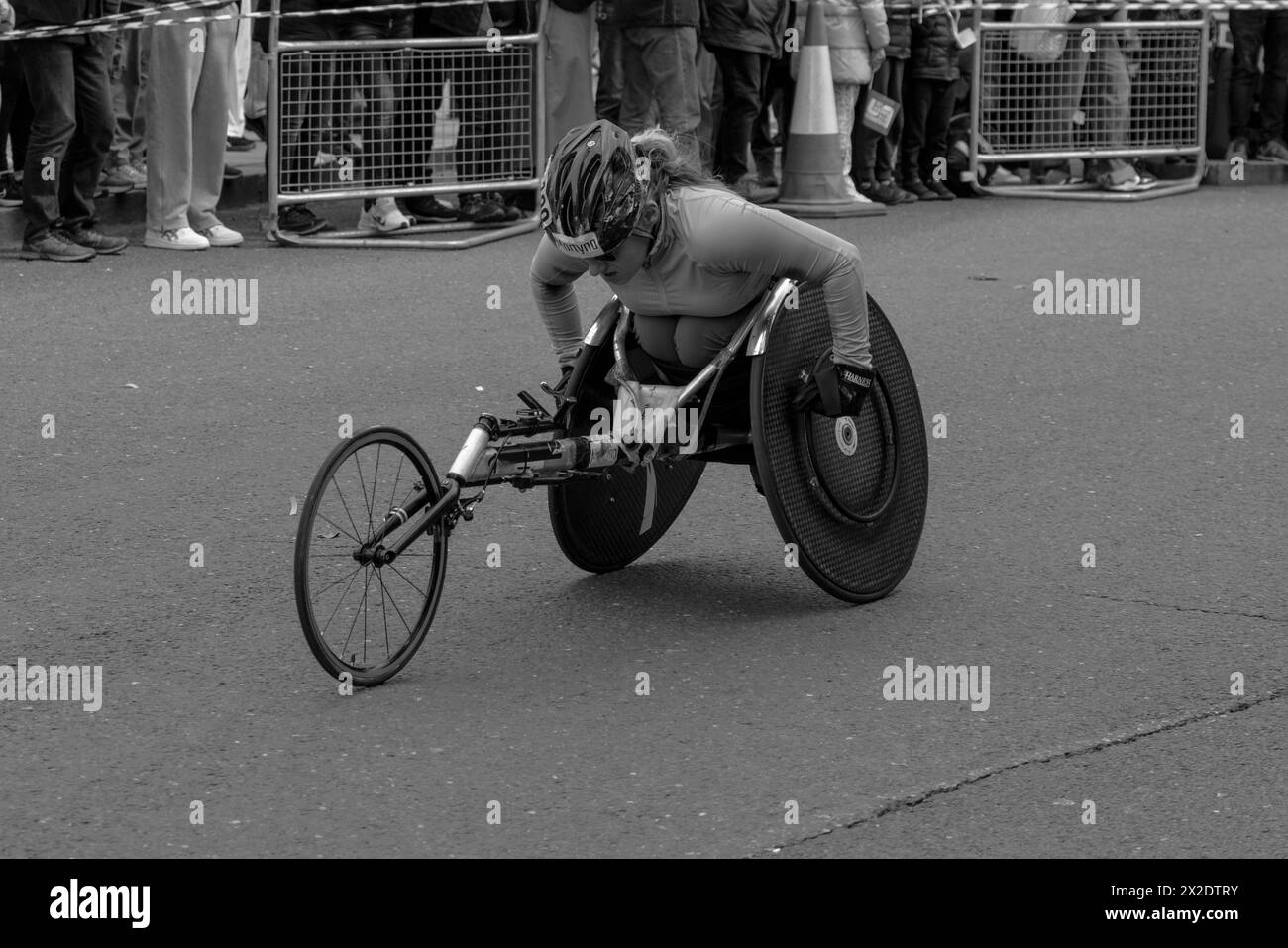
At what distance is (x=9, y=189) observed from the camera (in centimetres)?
1145

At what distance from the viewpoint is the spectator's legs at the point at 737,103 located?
12.9 m

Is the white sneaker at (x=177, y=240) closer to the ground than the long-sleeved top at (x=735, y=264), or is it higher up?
closer to the ground

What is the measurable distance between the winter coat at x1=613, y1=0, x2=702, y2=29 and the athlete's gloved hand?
7071 millimetres

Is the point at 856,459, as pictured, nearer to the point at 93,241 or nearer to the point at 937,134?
the point at 93,241

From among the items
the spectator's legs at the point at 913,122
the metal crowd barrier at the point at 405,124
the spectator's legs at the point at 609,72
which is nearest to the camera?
the metal crowd barrier at the point at 405,124

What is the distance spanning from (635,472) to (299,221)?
6296mm

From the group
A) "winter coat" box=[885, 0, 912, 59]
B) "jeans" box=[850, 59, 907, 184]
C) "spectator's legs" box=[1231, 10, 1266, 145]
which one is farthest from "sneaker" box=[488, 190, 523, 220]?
"spectator's legs" box=[1231, 10, 1266, 145]

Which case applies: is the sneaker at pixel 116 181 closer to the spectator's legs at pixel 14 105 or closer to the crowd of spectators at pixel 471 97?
the crowd of spectators at pixel 471 97

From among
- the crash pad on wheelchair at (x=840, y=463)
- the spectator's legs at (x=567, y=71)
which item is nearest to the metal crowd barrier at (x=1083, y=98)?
the spectator's legs at (x=567, y=71)

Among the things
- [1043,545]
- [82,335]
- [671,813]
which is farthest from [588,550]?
[82,335]

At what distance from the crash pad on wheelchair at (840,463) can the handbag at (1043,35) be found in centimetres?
897

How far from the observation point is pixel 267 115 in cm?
1121

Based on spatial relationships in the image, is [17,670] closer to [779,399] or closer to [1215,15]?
[779,399]

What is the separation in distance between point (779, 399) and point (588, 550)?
782 mm
